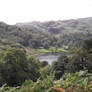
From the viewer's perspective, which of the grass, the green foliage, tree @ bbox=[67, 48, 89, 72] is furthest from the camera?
tree @ bbox=[67, 48, 89, 72]

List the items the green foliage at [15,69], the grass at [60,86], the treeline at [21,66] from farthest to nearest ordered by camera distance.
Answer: the treeline at [21,66] < the green foliage at [15,69] < the grass at [60,86]

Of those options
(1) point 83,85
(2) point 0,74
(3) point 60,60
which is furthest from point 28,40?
(1) point 83,85

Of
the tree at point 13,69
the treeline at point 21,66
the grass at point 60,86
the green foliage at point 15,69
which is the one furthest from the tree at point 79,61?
the grass at point 60,86

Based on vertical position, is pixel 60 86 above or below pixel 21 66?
above

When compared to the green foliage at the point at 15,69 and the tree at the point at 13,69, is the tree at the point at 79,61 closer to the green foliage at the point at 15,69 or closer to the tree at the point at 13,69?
the green foliage at the point at 15,69

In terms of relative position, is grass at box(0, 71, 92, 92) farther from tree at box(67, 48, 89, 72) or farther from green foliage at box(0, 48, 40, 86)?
tree at box(67, 48, 89, 72)

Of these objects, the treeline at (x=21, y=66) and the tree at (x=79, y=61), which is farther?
the tree at (x=79, y=61)

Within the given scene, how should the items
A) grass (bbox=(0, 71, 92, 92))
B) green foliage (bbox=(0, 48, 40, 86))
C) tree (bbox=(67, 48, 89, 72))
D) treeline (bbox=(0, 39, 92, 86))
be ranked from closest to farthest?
1. grass (bbox=(0, 71, 92, 92))
2. green foliage (bbox=(0, 48, 40, 86))
3. treeline (bbox=(0, 39, 92, 86))
4. tree (bbox=(67, 48, 89, 72))

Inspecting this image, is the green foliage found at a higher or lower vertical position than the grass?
lower

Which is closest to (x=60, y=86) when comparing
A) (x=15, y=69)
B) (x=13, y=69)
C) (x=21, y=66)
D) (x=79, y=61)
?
(x=13, y=69)

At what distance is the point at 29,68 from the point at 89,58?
10.1 m

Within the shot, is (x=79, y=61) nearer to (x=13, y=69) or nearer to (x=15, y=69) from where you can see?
(x=15, y=69)

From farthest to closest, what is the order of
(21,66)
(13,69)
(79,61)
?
(79,61) → (21,66) → (13,69)

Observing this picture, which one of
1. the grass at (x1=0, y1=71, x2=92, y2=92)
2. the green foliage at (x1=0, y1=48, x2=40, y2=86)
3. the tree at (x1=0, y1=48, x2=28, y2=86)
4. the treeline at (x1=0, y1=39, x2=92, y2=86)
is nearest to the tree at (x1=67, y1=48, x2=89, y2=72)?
the treeline at (x1=0, y1=39, x2=92, y2=86)
